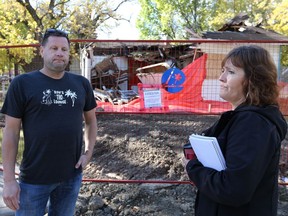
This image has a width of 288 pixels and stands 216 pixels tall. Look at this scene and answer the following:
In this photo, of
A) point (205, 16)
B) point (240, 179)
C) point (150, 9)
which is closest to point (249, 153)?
point (240, 179)

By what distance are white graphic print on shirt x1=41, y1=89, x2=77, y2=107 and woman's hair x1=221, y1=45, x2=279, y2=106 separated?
1310 mm

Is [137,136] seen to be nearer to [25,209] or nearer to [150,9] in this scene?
[25,209]

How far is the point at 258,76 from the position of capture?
1.48m

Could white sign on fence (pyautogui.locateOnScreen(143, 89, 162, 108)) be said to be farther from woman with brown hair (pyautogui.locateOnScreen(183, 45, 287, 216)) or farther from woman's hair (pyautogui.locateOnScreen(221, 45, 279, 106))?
woman's hair (pyautogui.locateOnScreen(221, 45, 279, 106))

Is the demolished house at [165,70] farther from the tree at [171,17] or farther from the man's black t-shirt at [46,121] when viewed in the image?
the tree at [171,17]

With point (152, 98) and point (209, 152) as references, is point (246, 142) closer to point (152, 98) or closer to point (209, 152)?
point (209, 152)

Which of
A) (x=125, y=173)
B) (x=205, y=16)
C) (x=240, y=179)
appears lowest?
(x=125, y=173)

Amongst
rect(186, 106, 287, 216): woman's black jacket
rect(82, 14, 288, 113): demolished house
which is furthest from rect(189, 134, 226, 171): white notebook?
rect(82, 14, 288, 113): demolished house

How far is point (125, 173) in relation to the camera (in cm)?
511

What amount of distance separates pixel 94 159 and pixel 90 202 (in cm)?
178

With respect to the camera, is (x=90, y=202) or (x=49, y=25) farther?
(x=49, y=25)

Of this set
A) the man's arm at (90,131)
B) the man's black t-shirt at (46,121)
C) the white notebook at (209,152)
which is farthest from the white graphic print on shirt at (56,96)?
the white notebook at (209,152)

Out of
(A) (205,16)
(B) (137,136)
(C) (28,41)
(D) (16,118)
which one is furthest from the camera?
(A) (205,16)

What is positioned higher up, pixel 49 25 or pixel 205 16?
pixel 205 16
